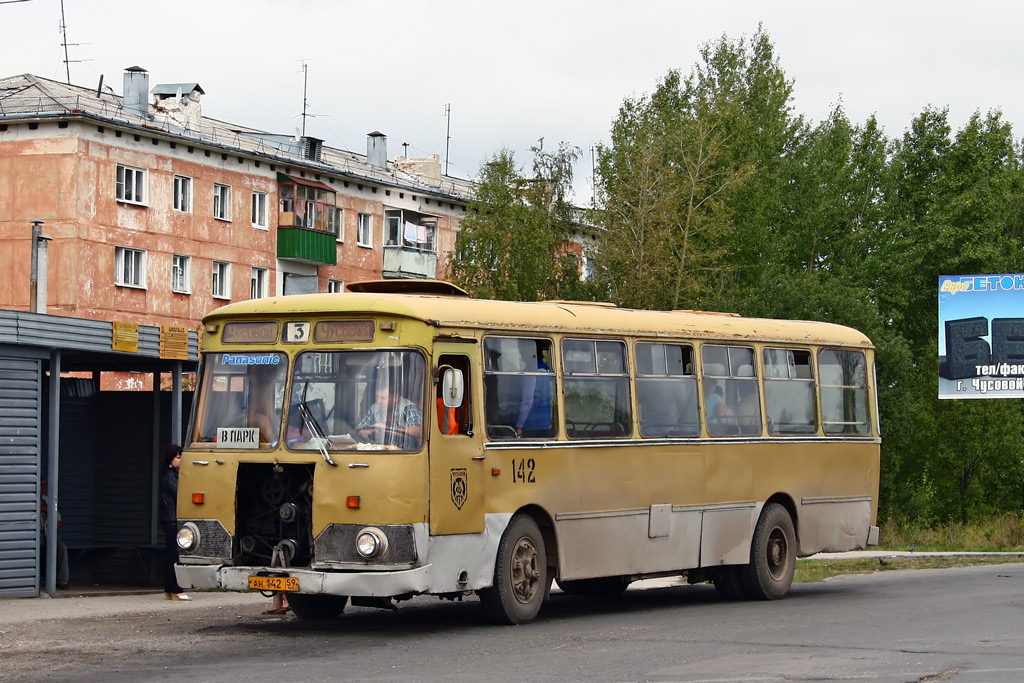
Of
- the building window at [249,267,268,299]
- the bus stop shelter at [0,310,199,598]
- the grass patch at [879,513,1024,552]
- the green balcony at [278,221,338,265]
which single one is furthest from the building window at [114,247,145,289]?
the bus stop shelter at [0,310,199,598]

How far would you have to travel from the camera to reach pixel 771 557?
1822 cm

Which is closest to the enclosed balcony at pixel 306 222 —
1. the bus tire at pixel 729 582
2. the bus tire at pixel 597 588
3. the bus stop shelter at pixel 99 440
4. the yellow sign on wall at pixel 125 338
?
the bus stop shelter at pixel 99 440

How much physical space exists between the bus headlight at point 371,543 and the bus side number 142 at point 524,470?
1719 mm

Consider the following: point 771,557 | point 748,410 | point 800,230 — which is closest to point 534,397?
Result: point 748,410

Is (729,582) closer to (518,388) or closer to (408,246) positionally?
(518,388)

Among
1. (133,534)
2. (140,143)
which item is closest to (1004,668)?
(133,534)

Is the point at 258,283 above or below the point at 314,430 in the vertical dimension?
above

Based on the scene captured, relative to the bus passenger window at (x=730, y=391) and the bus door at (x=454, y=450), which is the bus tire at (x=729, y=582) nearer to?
the bus passenger window at (x=730, y=391)

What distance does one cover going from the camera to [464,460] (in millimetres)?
14039

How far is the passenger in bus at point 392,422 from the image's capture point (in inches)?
535

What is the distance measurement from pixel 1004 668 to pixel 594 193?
134 feet

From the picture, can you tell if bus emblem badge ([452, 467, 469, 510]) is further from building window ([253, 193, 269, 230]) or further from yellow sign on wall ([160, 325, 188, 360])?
building window ([253, 193, 269, 230])

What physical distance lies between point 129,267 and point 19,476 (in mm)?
34701

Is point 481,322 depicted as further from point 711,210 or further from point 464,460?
point 711,210
